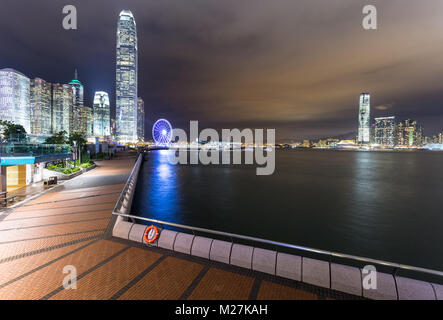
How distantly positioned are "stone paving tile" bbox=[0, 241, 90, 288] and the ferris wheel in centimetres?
11441

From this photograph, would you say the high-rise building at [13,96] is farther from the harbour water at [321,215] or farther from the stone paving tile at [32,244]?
the stone paving tile at [32,244]

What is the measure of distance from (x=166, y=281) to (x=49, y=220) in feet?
29.6

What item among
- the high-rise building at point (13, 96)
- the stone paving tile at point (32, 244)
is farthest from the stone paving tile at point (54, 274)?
the high-rise building at point (13, 96)

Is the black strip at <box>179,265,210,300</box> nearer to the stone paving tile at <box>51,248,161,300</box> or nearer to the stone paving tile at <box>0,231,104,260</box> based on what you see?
the stone paving tile at <box>51,248,161,300</box>

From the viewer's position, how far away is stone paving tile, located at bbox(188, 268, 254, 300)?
6121 millimetres

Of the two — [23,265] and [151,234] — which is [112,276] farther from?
[23,265]

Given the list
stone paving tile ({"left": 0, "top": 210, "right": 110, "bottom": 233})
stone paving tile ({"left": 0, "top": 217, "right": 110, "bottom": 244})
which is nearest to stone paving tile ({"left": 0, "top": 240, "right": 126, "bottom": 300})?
stone paving tile ({"left": 0, "top": 217, "right": 110, "bottom": 244})

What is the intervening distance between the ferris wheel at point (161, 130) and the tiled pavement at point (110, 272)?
368 feet

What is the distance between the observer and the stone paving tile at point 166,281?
6.16 meters

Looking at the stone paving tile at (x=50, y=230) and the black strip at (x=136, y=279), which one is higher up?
the stone paving tile at (x=50, y=230)
